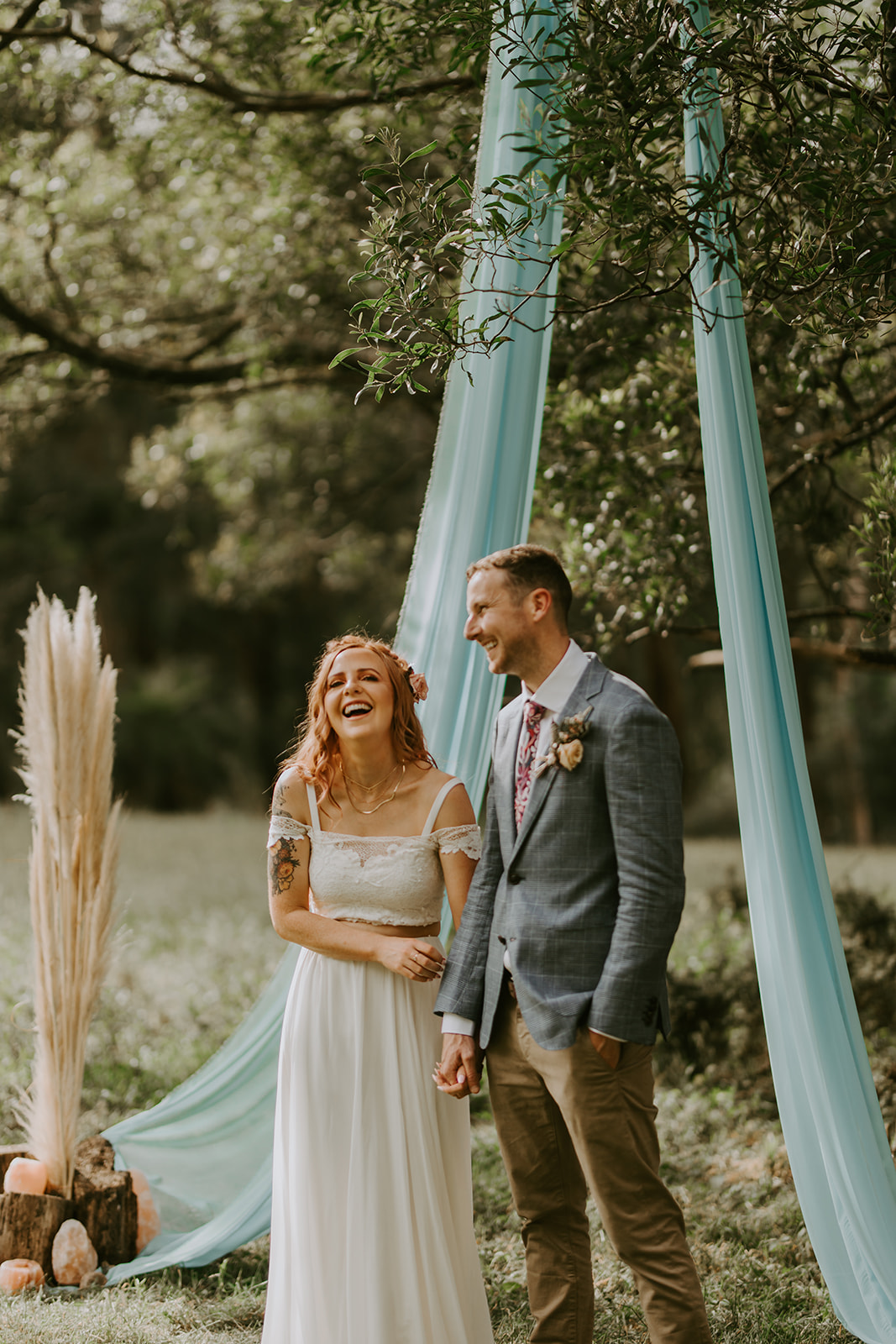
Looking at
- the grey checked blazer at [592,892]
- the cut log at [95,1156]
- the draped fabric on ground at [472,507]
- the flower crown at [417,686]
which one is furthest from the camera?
the cut log at [95,1156]

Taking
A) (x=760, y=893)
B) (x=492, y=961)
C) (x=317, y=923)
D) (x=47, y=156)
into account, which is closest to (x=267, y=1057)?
(x=317, y=923)

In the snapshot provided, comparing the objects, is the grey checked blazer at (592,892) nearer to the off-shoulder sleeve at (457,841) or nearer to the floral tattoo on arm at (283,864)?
the off-shoulder sleeve at (457,841)

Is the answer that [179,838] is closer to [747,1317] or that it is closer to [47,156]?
[47,156]

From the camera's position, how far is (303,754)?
2.96 metres

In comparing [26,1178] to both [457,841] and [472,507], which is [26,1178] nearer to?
[457,841]

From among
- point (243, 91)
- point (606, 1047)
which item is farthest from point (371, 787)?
point (243, 91)

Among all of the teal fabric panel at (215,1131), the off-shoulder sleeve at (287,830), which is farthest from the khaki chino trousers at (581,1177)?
the teal fabric panel at (215,1131)

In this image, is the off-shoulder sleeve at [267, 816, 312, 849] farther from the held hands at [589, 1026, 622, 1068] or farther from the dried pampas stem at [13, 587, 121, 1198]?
the dried pampas stem at [13, 587, 121, 1198]


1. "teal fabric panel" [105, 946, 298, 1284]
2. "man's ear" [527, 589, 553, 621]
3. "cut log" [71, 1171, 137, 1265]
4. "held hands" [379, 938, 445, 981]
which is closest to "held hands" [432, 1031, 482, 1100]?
"held hands" [379, 938, 445, 981]

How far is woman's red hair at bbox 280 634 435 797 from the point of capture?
9.62 feet

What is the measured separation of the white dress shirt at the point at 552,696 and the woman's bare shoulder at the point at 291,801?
1.96ft

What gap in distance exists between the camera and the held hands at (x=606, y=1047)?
241 centimetres

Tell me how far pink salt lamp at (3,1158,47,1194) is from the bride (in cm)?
123

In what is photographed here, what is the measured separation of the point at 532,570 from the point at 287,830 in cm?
88
